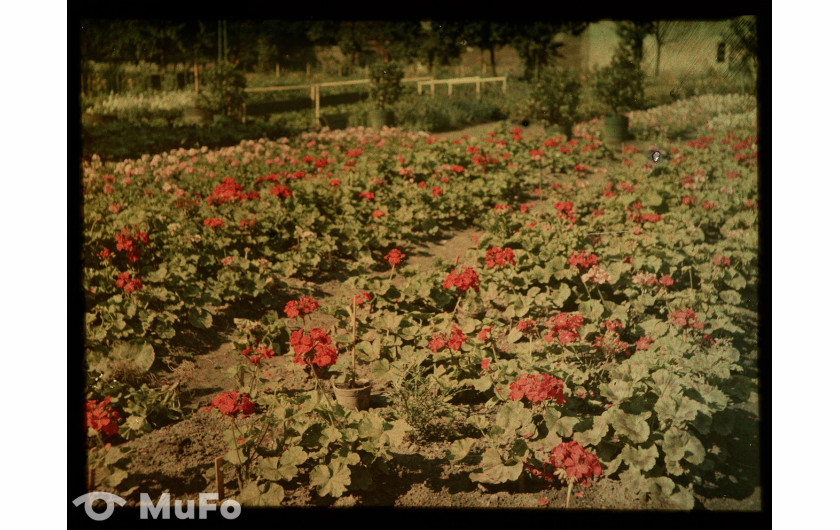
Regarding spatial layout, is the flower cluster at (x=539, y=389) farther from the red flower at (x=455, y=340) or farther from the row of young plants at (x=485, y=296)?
the red flower at (x=455, y=340)

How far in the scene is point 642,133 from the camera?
9.50 metres

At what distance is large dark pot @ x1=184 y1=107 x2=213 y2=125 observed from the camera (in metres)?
8.46

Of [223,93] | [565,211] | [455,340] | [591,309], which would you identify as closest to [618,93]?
[565,211]

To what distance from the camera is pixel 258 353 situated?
3863mm

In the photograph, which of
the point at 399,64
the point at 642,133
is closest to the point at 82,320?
the point at 399,64

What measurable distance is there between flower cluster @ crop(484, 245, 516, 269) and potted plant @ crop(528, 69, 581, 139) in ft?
14.6

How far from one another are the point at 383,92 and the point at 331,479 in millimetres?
6859

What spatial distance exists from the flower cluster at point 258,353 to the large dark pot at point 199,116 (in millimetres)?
5302

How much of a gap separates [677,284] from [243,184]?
4.29m

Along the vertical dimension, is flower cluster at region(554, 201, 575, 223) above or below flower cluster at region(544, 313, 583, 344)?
above

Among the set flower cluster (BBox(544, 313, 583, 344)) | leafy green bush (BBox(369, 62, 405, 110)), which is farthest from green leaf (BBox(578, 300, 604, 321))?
leafy green bush (BBox(369, 62, 405, 110))

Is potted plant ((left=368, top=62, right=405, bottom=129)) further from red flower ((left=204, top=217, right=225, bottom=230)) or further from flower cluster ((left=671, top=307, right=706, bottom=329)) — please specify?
flower cluster ((left=671, top=307, right=706, bottom=329))
